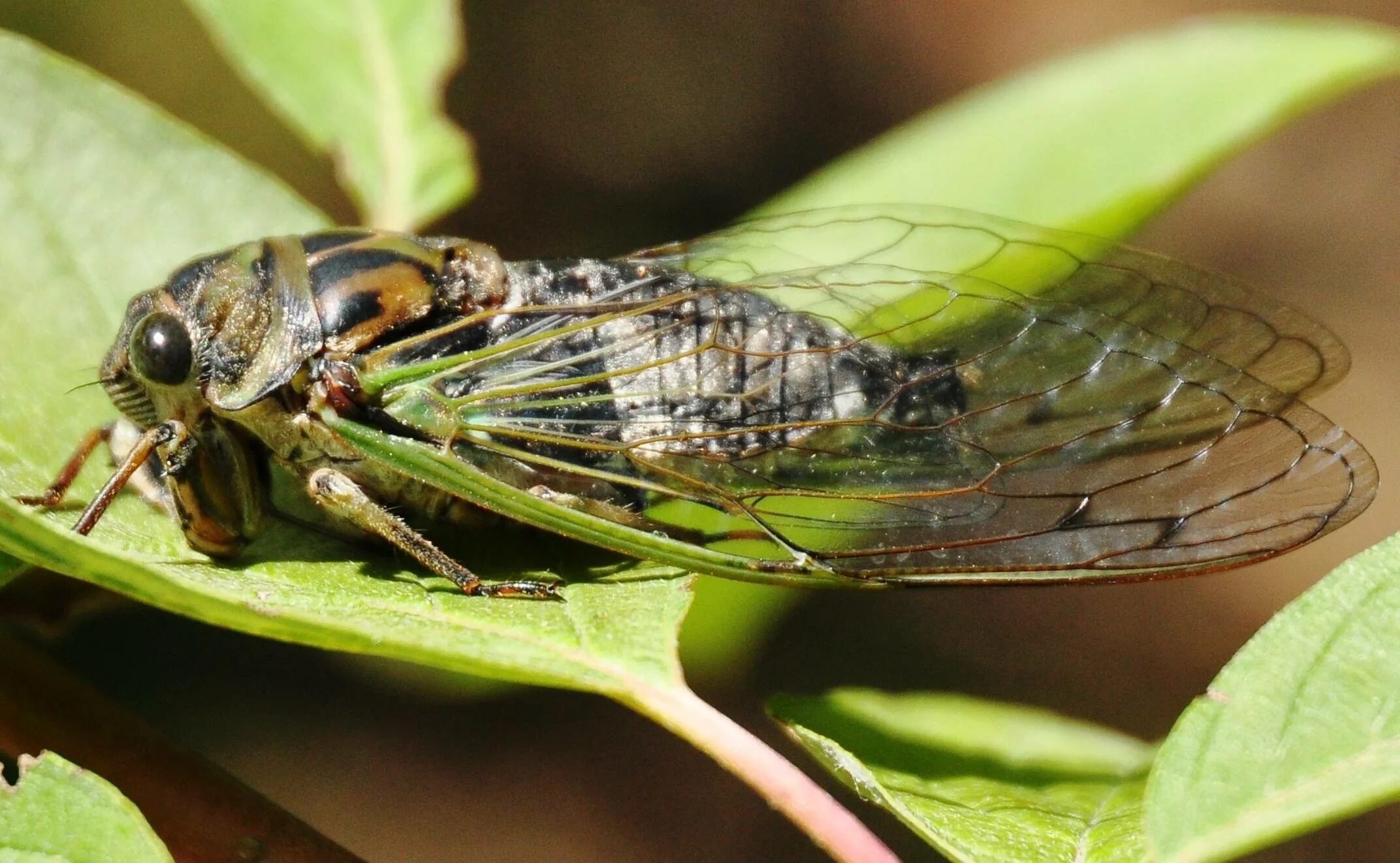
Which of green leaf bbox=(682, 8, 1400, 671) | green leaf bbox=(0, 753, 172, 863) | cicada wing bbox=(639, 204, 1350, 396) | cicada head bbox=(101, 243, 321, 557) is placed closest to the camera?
green leaf bbox=(0, 753, 172, 863)

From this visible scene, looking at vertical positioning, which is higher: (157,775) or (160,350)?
(160,350)

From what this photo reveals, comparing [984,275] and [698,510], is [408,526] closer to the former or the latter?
[698,510]

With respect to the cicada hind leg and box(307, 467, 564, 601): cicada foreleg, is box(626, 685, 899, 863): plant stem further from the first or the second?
the cicada hind leg

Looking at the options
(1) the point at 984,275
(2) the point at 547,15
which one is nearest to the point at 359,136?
(1) the point at 984,275

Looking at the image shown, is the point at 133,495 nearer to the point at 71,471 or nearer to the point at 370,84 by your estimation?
the point at 71,471

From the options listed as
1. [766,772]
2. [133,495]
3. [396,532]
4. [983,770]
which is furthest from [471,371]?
[983,770]

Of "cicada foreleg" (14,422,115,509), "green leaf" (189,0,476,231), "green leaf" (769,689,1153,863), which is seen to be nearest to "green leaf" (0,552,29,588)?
"cicada foreleg" (14,422,115,509)

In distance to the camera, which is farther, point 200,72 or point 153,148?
point 200,72
